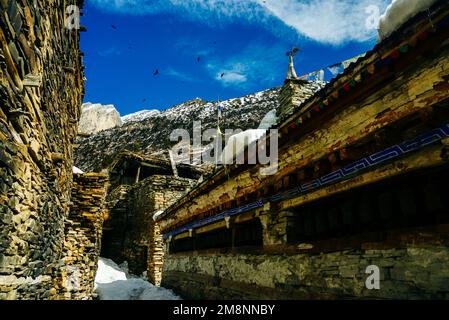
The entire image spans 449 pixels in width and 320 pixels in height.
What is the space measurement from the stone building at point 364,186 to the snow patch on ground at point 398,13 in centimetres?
95

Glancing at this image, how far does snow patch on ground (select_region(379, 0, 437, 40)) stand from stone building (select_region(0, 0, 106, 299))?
471 cm

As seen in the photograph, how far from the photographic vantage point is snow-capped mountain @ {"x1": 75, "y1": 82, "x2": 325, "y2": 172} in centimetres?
3105

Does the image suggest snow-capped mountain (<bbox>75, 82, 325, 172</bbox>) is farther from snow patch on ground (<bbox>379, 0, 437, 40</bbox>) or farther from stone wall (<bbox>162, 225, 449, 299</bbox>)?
snow patch on ground (<bbox>379, 0, 437, 40</bbox>)

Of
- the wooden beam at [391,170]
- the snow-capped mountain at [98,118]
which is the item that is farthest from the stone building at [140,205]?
the snow-capped mountain at [98,118]

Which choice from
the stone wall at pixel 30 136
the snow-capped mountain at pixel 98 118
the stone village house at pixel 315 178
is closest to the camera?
the stone wall at pixel 30 136

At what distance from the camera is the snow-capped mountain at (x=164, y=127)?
3105 centimetres

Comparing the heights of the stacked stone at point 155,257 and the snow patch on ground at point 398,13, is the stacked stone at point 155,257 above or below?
below

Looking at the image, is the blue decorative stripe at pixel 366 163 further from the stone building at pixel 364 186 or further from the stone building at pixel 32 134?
the stone building at pixel 32 134

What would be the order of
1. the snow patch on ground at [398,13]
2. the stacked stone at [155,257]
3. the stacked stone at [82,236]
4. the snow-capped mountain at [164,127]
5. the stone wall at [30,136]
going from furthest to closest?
the snow-capped mountain at [164,127] → the stacked stone at [155,257] → the stacked stone at [82,236] → the snow patch on ground at [398,13] → the stone wall at [30,136]

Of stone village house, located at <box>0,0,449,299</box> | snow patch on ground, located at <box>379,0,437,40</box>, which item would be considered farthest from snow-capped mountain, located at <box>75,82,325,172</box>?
snow patch on ground, located at <box>379,0,437,40</box>

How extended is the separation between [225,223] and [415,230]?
4.89m

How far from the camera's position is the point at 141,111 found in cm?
7194

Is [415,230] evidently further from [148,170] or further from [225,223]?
[148,170]

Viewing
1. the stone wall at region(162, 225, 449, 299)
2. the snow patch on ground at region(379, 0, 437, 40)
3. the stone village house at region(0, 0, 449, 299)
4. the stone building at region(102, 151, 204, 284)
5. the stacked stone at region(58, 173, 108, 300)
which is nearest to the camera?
the stone village house at region(0, 0, 449, 299)
